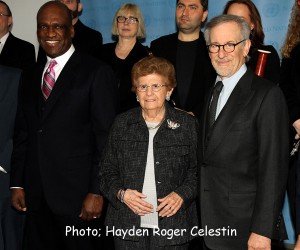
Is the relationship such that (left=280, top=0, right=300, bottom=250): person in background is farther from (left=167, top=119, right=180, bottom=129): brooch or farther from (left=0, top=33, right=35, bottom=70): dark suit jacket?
(left=0, top=33, right=35, bottom=70): dark suit jacket

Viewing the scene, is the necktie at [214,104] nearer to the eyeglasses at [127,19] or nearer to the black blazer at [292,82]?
the black blazer at [292,82]

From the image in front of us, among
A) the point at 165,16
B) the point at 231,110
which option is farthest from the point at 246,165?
the point at 165,16

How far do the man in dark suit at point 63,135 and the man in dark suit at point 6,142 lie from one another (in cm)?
26

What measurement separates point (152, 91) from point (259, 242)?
1095mm

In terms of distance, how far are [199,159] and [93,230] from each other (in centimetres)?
102

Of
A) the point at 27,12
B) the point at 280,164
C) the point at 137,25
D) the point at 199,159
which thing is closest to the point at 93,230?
the point at 199,159

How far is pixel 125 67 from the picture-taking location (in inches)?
176

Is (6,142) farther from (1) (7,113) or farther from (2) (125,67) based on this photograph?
(2) (125,67)

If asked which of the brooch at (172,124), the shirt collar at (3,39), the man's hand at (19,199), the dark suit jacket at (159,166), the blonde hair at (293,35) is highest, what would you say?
the blonde hair at (293,35)

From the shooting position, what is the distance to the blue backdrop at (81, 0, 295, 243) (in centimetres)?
511

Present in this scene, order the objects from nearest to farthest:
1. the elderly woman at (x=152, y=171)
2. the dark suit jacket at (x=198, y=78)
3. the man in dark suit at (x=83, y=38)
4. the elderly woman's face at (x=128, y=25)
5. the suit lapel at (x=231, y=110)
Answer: the suit lapel at (x=231, y=110) < the elderly woman at (x=152, y=171) < the dark suit jacket at (x=198, y=78) < the elderly woman's face at (x=128, y=25) < the man in dark suit at (x=83, y=38)

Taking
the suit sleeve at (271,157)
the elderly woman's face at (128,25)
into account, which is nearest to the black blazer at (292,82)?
the suit sleeve at (271,157)

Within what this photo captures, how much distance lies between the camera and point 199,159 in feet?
9.47

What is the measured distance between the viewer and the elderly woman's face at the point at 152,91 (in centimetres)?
300
